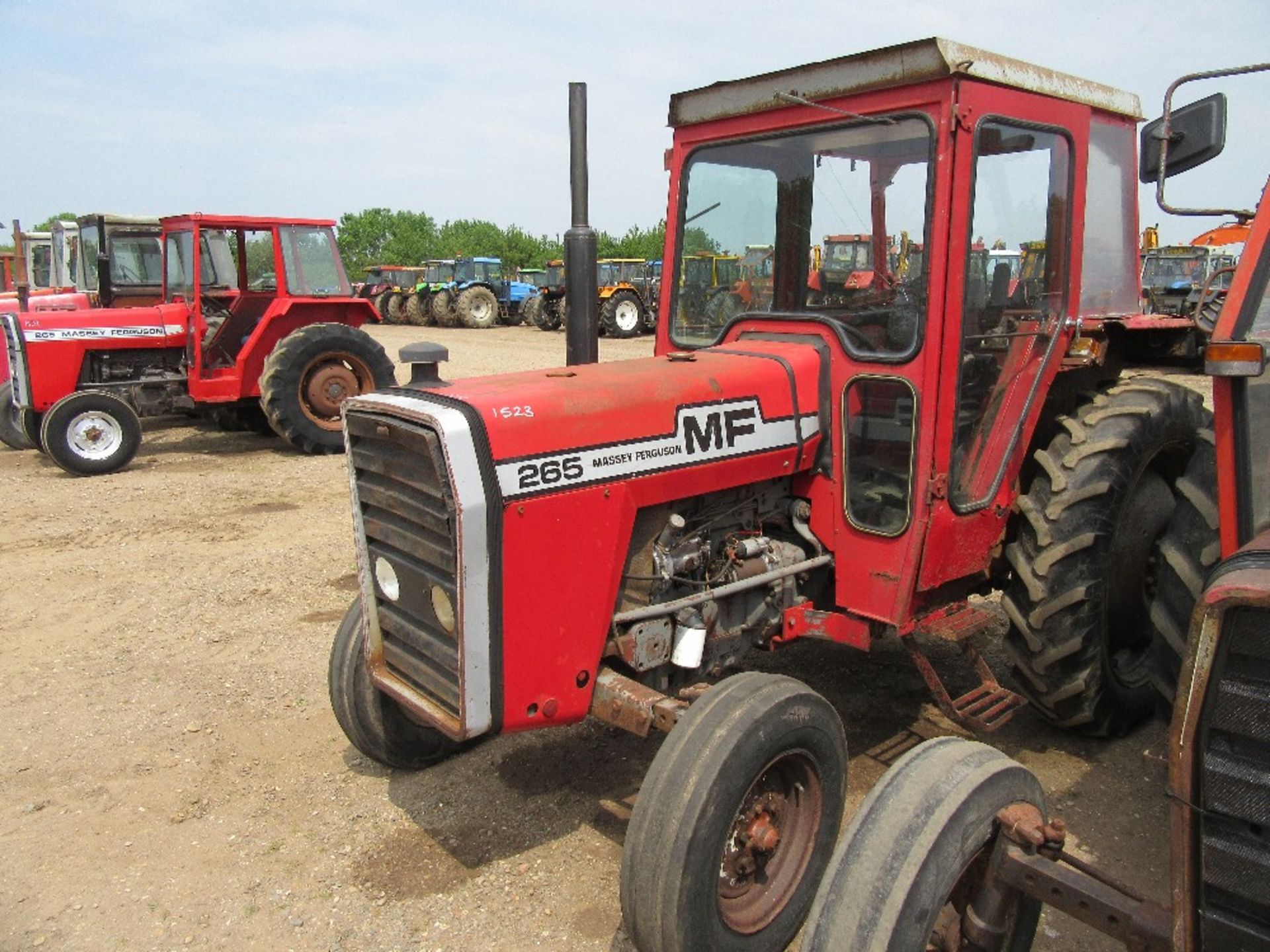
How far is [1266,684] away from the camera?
1.54m

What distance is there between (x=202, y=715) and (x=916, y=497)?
10.0ft

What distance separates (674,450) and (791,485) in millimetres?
659

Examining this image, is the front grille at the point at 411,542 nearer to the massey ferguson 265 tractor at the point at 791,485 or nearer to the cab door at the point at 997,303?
the massey ferguson 265 tractor at the point at 791,485

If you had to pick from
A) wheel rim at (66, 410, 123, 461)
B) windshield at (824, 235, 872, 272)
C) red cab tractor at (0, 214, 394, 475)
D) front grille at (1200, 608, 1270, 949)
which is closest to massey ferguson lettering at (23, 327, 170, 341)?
red cab tractor at (0, 214, 394, 475)

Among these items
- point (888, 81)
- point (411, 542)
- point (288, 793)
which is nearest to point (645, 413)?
point (411, 542)

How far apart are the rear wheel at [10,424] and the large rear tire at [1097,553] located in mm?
9860

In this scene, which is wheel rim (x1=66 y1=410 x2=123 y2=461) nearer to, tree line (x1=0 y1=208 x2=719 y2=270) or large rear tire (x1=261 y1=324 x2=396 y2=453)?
large rear tire (x1=261 y1=324 x2=396 y2=453)

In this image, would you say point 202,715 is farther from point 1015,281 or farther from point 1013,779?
point 1015,281

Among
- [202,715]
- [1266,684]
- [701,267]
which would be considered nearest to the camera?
[1266,684]

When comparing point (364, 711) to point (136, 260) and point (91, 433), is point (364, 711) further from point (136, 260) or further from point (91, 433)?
point (136, 260)

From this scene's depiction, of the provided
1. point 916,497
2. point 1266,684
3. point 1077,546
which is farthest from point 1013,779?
point 1077,546

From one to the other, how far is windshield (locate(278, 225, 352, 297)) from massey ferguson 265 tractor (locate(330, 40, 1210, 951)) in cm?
671

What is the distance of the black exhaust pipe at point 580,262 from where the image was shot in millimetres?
3969

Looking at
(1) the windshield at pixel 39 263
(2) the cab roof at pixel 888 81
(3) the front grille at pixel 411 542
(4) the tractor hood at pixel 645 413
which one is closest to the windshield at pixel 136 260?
(1) the windshield at pixel 39 263
